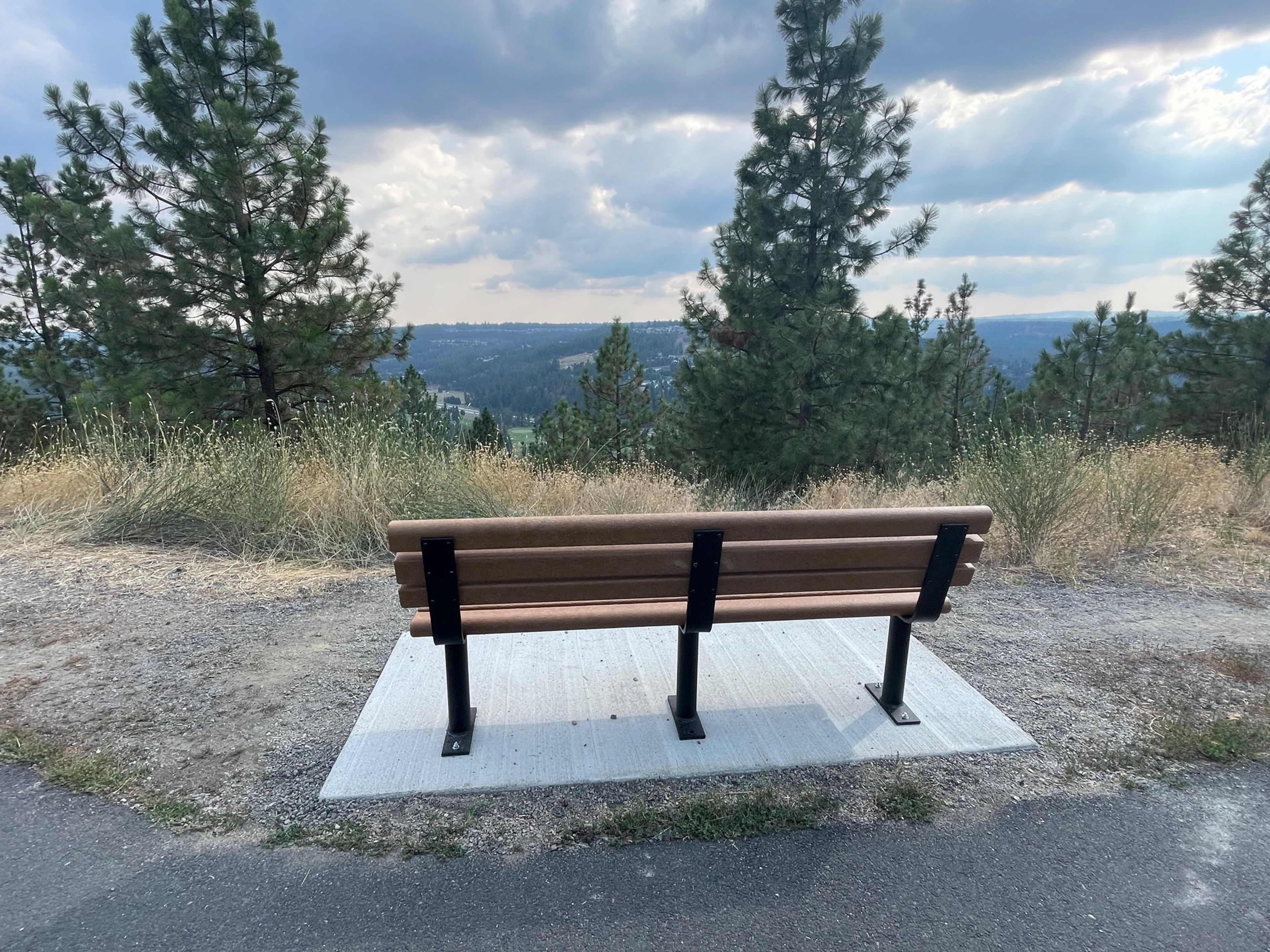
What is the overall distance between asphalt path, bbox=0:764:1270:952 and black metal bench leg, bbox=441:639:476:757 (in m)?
0.53

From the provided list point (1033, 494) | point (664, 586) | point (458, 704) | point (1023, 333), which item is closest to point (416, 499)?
point (458, 704)

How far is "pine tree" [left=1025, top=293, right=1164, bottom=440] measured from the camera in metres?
14.0

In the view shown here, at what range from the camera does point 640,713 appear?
2863mm

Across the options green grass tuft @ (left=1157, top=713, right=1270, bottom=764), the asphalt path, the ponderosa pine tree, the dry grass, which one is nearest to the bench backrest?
the asphalt path

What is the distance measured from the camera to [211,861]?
2041 millimetres

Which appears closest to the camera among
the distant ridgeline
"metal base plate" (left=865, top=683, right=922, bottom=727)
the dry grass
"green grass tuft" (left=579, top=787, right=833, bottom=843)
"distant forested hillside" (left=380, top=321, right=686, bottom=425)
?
"green grass tuft" (left=579, top=787, right=833, bottom=843)

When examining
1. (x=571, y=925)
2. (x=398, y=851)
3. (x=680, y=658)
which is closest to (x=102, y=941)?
(x=398, y=851)

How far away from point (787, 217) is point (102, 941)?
1061 cm

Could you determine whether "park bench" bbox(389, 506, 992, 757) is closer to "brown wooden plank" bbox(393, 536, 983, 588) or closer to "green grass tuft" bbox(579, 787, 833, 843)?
"brown wooden plank" bbox(393, 536, 983, 588)

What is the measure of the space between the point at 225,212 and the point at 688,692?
987cm

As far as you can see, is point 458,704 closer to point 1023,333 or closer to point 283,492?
point 283,492

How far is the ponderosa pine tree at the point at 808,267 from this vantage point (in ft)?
32.9

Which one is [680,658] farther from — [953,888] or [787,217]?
[787,217]

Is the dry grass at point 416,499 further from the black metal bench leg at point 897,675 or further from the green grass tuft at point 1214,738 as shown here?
the black metal bench leg at point 897,675
